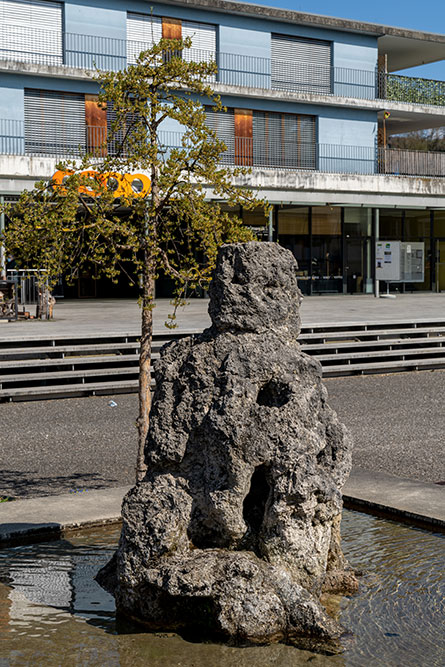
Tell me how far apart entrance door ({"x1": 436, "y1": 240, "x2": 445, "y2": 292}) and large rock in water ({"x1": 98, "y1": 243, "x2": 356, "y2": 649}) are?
123 ft

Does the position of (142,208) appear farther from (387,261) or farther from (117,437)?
(387,261)

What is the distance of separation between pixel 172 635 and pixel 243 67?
35.0 m

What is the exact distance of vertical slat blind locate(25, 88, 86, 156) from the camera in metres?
32.2

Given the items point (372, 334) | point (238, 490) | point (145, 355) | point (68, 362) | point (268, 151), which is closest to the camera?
point (238, 490)

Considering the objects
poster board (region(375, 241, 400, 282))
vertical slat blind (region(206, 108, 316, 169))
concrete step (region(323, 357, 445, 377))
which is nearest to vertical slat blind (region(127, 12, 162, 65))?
vertical slat blind (region(206, 108, 316, 169))

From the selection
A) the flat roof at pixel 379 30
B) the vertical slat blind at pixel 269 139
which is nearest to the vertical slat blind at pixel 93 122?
the vertical slat blind at pixel 269 139

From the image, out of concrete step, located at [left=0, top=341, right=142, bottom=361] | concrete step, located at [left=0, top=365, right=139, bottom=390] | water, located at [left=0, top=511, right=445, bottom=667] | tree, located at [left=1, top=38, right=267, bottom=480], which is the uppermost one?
tree, located at [left=1, top=38, right=267, bottom=480]

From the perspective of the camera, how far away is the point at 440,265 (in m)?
41.2

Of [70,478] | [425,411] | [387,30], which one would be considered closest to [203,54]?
[387,30]

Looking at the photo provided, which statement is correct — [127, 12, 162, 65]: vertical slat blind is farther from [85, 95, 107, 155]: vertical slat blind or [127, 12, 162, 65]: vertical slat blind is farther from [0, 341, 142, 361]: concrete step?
[0, 341, 142, 361]: concrete step

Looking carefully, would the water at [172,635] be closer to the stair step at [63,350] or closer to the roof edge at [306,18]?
the stair step at [63,350]

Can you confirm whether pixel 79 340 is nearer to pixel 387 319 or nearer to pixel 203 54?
pixel 387 319

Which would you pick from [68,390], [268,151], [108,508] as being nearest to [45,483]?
[108,508]

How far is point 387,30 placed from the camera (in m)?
39.3
